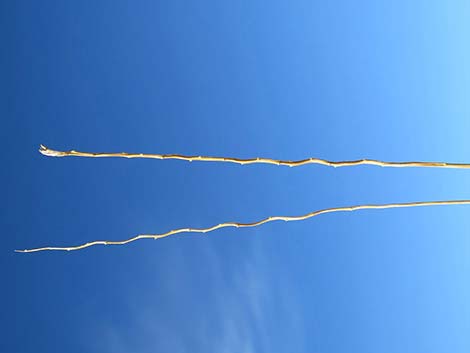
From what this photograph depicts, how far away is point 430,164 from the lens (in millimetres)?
1126

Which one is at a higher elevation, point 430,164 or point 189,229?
point 430,164

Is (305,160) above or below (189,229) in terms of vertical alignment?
above

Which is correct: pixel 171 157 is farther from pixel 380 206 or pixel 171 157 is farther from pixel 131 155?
pixel 380 206

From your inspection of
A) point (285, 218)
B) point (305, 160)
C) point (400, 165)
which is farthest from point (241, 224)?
point (400, 165)

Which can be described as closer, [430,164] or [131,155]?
[131,155]

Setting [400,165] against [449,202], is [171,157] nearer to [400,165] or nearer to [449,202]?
[400,165]

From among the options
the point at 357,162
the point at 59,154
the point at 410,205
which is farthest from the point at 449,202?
the point at 59,154

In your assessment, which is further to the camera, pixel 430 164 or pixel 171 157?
pixel 430 164

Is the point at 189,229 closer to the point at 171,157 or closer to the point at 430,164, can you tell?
the point at 171,157

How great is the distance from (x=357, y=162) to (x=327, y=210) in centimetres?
13

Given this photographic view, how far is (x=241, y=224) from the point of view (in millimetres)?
1181

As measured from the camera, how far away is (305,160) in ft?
3.51

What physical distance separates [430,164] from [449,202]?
92 millimetres

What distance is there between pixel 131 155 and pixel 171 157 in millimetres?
78
